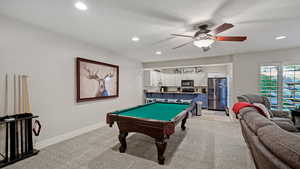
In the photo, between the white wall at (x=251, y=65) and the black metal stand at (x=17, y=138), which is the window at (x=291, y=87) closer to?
the white wall at (x=251, y=65)

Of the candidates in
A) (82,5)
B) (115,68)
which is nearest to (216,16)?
(82,5)

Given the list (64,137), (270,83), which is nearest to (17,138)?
(64,137)

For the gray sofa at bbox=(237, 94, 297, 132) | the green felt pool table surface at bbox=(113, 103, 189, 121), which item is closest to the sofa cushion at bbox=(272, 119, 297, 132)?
the gray sofa at bbox=(237, 94, 297, 132)

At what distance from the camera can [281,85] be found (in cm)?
370

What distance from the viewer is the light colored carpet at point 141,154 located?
1876 millimetres

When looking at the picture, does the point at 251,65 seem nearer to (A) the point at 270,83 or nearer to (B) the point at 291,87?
(A) the point at 270,83

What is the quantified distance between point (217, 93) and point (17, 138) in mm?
7332

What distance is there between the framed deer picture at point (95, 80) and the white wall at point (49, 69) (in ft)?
0.48

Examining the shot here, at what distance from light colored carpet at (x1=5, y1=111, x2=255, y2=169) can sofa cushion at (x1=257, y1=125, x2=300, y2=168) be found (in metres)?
1.09

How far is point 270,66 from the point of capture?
3.87 m

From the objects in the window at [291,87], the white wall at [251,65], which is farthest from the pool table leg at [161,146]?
the window at [291,87]

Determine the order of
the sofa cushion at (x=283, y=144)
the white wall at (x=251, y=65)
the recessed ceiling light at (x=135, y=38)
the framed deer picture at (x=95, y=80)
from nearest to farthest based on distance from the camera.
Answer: the sofa cushion at (x=283, y=144) < the recessed ceiling light at (x=135, y=38) < the framed deer picture at (x=95, y=80) < the white wall at (x=251, y=65)

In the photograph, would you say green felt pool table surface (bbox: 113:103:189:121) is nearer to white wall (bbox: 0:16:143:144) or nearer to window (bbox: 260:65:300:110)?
white wall (bbox: 0:16:143:144)

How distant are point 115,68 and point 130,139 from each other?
2424 mm
